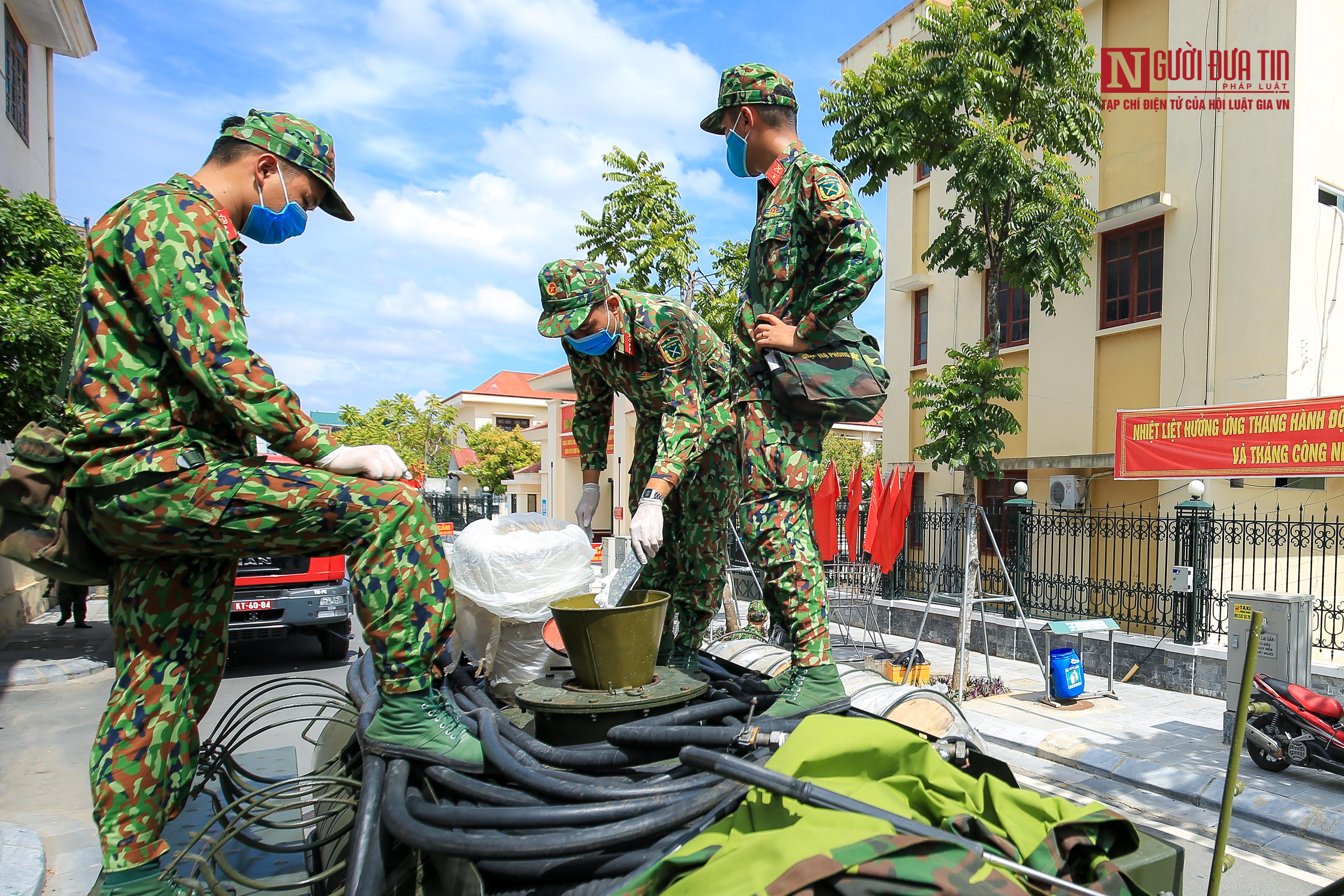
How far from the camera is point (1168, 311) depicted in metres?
11.0

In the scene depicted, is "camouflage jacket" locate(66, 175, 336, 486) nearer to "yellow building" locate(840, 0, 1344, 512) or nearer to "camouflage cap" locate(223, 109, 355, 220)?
"camouflage cap" locate(223, 109, 355, 220)

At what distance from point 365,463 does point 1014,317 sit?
13.4 m

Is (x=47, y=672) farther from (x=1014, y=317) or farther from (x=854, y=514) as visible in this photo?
(x=1014, y=317)

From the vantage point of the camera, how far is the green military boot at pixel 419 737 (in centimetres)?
202

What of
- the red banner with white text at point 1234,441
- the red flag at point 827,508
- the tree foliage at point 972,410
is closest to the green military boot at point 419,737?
the tree foliage at point 972,410

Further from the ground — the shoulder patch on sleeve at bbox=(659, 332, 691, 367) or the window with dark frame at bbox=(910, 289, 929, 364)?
the window with dark frame at bbox=(910, 289, 929, 364)

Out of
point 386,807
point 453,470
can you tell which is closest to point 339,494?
point 386,807

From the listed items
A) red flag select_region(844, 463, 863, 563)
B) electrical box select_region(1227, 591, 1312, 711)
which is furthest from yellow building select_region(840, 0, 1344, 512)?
electrical box select_region(1227, 591, 1312, 711)

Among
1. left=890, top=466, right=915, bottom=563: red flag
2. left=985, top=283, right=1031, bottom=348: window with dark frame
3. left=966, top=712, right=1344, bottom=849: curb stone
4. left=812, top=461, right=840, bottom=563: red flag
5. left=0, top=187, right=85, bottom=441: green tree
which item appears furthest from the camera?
left=985, top=283, right=1031, bottom=348: window with dark frame

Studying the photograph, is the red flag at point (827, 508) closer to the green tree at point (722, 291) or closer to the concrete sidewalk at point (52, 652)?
the green tree at point (722, 291)

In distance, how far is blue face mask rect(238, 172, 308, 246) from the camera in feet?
7.65

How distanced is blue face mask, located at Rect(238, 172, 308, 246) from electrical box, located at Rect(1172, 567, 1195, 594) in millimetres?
8760

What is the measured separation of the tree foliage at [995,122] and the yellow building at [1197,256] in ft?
7.68

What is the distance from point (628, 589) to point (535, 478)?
3899 cm
